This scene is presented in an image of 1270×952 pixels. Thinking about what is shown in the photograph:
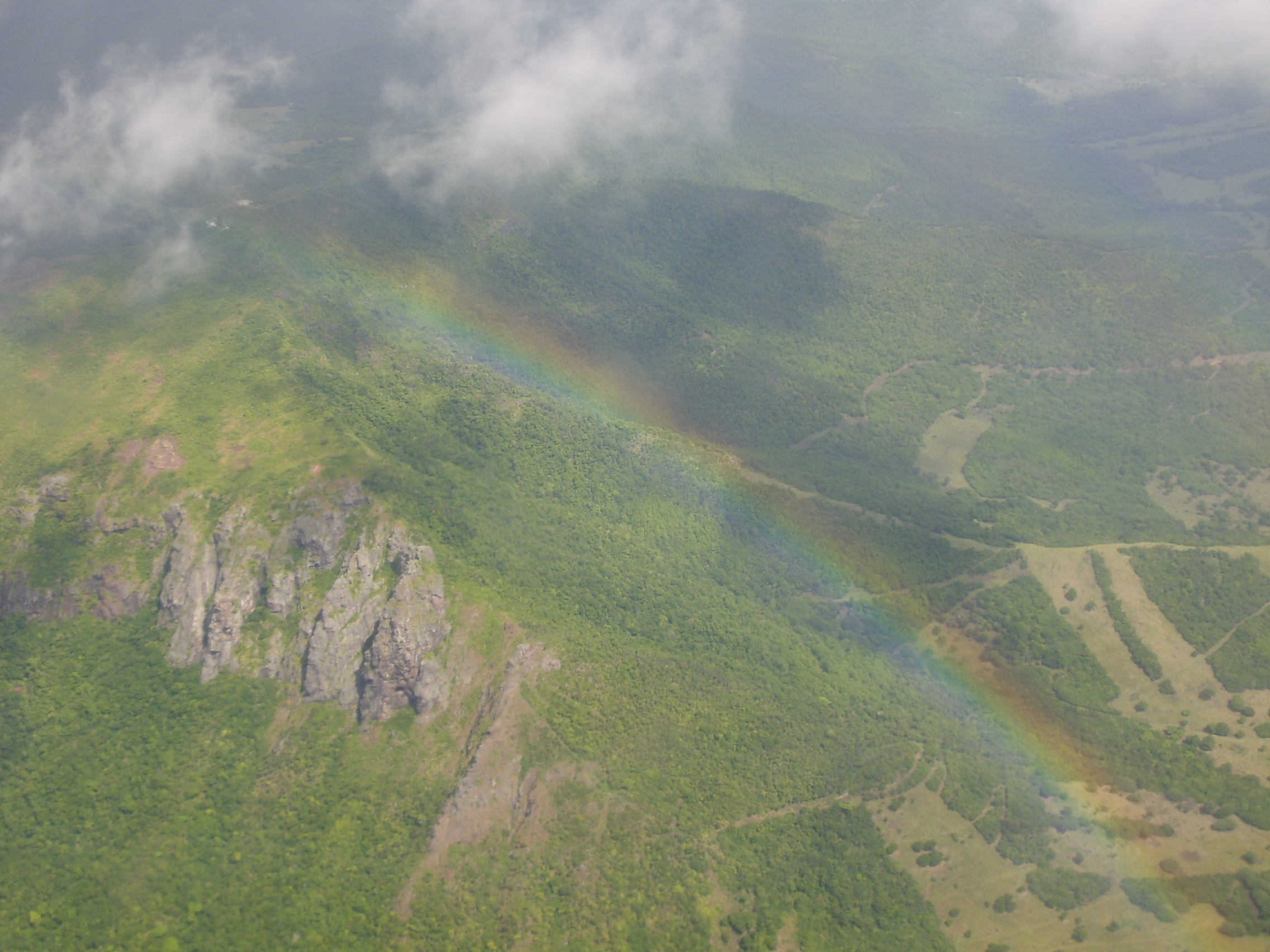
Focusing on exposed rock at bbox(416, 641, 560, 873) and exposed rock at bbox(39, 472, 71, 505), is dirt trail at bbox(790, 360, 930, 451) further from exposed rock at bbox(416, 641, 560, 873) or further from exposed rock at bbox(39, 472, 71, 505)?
exposed rock at bbox(39, 472, 71, 505)

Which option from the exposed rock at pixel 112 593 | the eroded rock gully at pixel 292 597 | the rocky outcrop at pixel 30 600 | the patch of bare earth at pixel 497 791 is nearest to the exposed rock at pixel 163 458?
the eroded rock gully at pixel 292 597

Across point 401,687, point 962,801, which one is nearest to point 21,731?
point 401,687

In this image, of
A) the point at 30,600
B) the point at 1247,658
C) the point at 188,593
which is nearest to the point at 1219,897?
the point at 1247,658

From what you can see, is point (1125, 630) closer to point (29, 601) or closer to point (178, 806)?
point (178, 806)

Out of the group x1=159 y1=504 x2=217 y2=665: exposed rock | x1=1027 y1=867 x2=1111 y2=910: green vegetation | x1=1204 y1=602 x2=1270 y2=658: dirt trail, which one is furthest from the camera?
x1=1204 y1=602 x2=1270 y2=658: dirt trail

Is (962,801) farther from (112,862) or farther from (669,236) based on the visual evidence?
(669,236)

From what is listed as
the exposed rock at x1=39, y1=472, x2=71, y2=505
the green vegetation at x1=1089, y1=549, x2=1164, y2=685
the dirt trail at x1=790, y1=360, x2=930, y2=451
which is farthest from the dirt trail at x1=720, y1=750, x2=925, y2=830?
the exposed rock at x1=39, y1=472, x2=71, y2=505
